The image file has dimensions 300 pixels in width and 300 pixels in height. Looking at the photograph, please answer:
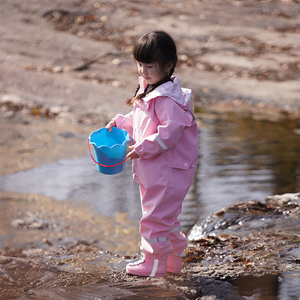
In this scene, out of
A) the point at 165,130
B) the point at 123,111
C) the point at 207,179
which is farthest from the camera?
the point at 123,111

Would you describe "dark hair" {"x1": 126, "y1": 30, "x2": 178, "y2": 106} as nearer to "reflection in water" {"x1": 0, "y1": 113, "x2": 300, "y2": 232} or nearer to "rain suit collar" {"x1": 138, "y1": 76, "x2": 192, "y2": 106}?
"rain suit collar" {"x1": 138, "y1": 76, "x2": 192, "y2": 106}

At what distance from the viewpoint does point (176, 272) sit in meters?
2.58

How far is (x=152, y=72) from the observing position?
228 centimetres

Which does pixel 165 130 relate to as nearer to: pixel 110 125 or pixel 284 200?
pixel 110 125

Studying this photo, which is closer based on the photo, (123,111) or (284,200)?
(284,200)

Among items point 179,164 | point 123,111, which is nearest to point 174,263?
point 179,164

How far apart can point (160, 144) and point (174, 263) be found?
814 millimetres

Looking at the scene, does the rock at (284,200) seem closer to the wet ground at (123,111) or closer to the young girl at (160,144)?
the wet ground at (123,111)

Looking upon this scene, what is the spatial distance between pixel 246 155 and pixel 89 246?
2439mm

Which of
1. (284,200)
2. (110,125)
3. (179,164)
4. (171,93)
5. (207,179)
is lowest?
(207,179)

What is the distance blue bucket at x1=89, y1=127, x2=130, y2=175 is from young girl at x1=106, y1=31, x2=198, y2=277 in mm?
67

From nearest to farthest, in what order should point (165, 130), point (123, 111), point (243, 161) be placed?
point (165, 130) < point (243, 161) < point (123, 111)

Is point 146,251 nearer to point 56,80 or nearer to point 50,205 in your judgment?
point 50,205

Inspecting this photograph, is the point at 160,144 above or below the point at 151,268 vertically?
above
